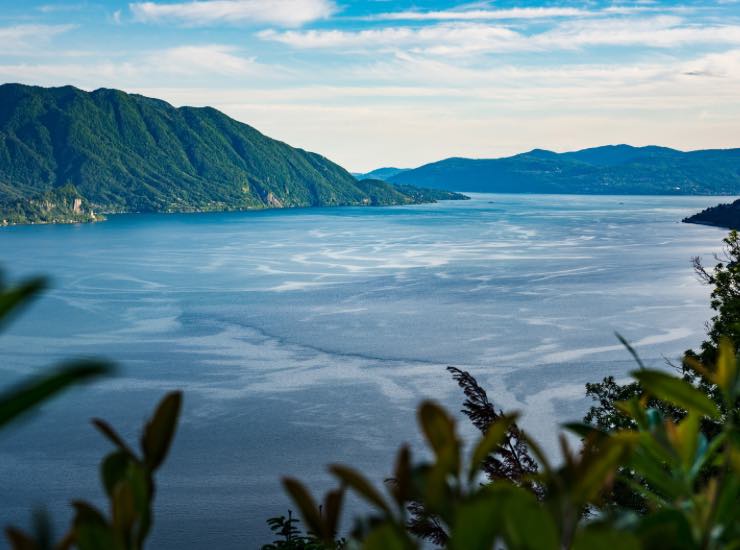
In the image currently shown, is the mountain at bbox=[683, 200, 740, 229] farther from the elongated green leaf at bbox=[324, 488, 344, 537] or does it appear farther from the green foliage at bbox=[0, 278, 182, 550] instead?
the green foliage at bbox=[0, 278, 182, 550]

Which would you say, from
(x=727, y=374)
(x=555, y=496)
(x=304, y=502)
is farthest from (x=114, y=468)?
(x=727, y=374)

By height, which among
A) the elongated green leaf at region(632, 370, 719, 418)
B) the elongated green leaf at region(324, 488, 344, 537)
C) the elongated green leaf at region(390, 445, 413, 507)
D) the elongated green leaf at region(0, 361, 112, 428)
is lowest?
the elongated green leaf at region(324, 488, 344, 537)

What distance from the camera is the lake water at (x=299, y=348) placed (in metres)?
31.8

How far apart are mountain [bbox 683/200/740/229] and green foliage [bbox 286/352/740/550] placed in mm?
138110

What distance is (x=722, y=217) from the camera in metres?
141

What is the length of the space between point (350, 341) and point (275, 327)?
6858 mm

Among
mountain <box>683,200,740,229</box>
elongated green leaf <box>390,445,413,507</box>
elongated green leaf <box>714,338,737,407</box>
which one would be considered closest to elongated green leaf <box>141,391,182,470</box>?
elongated green leaf <box>390,445,413,507</box>

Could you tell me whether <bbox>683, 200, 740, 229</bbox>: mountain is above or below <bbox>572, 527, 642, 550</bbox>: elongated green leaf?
below

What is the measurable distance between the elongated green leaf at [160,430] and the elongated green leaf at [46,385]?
0.25 metres

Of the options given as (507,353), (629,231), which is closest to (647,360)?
(507,353)

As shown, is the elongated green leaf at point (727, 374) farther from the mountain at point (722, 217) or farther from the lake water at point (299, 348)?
the mountain at point (722, 217)

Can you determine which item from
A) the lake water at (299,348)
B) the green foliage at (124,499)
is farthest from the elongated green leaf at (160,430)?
the lake water at (299,348)

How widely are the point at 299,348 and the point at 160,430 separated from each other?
160 feet

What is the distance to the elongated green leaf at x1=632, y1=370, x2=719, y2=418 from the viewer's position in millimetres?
1439
